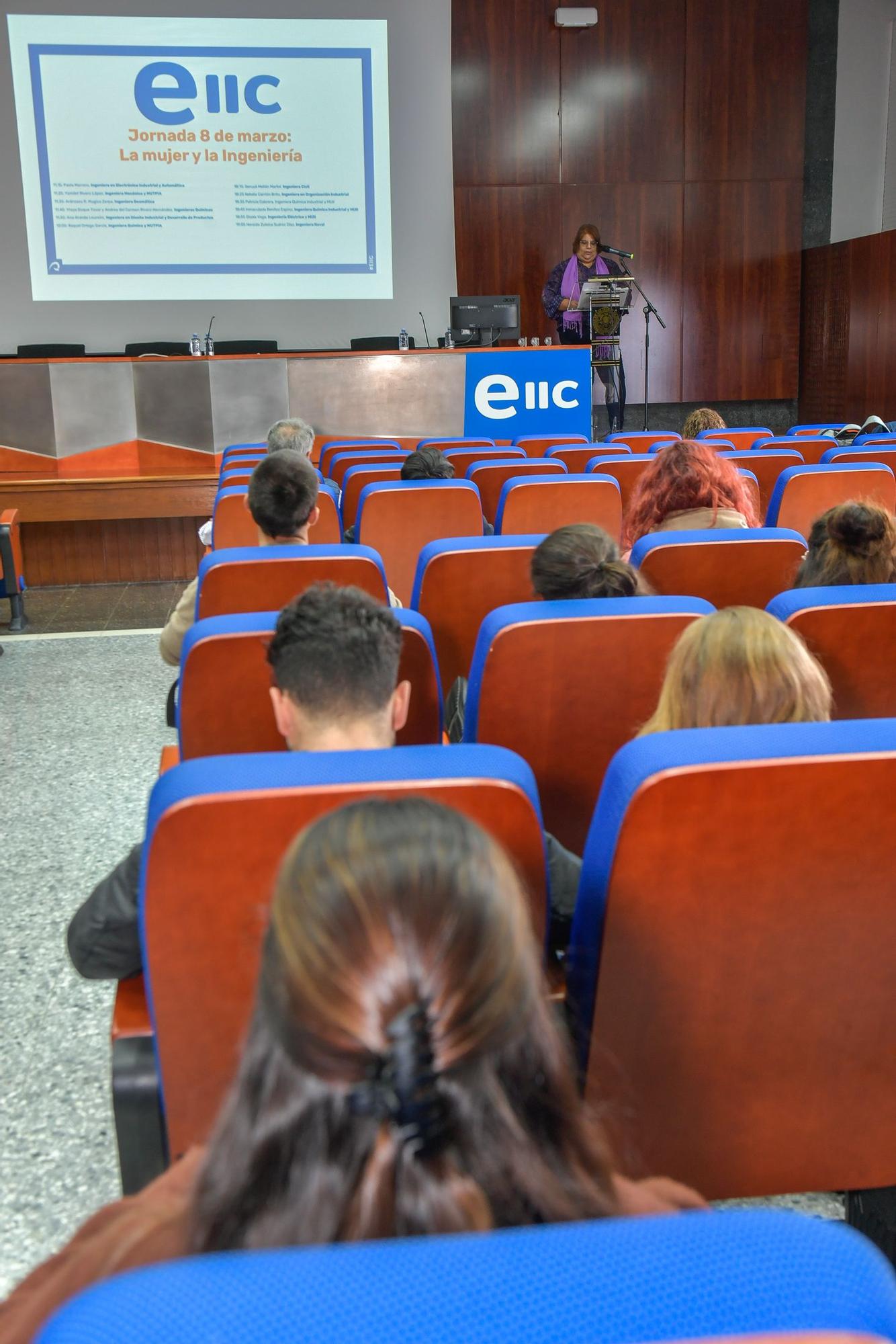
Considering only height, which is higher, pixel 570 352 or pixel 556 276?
pixel 556 276

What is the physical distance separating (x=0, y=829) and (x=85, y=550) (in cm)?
441

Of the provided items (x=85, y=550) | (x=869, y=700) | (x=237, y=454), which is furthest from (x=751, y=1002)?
(x=85, y=550)

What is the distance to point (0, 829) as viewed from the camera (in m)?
2.94

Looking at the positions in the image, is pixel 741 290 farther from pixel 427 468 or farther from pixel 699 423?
pixel 427 468

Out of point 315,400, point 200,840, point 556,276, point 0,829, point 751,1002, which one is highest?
point 556,276

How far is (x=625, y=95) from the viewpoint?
10062mm

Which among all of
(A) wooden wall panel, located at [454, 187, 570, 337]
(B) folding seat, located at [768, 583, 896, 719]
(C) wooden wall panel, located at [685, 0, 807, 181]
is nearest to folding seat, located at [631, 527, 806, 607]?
(B) folding seat, located at [768, 583, 896, 719]

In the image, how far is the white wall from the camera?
1023 centimetres

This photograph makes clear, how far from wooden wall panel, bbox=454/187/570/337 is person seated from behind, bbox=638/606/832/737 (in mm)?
9372

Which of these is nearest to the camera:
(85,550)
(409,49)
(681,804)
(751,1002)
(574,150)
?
(681,804)

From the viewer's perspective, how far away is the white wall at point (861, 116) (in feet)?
33.6

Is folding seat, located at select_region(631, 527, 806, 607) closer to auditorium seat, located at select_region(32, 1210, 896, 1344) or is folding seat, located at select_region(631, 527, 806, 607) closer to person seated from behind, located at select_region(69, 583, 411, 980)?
person seated from behind, located at select_region(69, 583, 411, 980)

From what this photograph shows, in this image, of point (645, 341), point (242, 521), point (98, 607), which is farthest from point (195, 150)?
point (242, 521)

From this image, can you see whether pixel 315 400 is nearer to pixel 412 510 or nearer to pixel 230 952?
pixel 412 510
